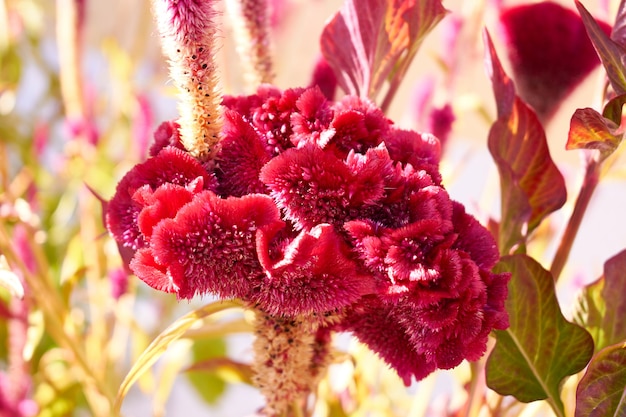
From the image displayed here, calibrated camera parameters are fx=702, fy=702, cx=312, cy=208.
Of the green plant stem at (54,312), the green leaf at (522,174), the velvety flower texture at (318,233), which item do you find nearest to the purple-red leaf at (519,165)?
the green leaf at (522,174)

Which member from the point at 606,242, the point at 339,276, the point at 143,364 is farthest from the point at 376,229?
the point at 606,242

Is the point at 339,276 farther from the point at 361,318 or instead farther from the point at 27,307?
the point at 27,307

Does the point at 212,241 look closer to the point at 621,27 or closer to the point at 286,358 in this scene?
the point at 286,358

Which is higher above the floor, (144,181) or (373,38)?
(373,38)

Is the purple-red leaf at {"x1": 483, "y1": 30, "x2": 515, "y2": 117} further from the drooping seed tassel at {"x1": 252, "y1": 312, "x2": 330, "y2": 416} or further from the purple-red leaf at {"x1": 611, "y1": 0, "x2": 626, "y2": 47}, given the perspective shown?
the drooping seed tassel at {"x1": 252, "y1": 312, "x2": 330, "y2": 416}

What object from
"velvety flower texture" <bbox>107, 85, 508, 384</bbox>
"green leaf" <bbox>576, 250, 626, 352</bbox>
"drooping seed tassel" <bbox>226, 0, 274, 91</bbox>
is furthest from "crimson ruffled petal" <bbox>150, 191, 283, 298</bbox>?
"green leaf" <bbox>576, 250, 626, 352</bbox>

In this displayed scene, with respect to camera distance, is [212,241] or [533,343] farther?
[533,343]

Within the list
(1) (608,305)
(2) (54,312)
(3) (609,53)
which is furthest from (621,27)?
(2) (54,312)
